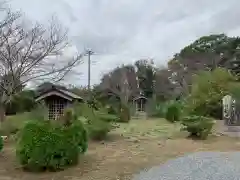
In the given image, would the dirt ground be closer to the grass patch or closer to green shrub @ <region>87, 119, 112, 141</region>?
green shrub @ <region>87, 119, 112, 141</region>

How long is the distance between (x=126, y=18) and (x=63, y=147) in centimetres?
882

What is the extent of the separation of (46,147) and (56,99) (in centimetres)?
1516

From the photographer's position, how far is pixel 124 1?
1105 cm

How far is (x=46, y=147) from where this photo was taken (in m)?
6.23

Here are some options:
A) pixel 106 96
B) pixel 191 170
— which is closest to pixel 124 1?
pixel 191 170

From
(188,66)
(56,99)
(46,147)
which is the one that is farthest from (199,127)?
(188,66)

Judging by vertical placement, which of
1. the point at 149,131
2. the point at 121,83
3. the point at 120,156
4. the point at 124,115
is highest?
the point at 121,83

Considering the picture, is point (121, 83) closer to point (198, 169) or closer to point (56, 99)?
point (56, 99)

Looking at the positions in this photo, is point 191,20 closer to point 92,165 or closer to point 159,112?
point 159,112

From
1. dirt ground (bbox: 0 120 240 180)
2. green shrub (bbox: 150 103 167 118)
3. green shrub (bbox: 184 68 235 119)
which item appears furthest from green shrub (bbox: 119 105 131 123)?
dirt ground (bbox: 0 120 240 180)

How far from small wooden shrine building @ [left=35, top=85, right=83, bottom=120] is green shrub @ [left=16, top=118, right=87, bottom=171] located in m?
14.0

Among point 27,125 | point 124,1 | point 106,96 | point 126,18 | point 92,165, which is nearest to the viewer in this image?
point 27,125

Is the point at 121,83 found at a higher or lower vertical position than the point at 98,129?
higher

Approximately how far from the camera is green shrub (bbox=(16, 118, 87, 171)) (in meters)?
6.21
